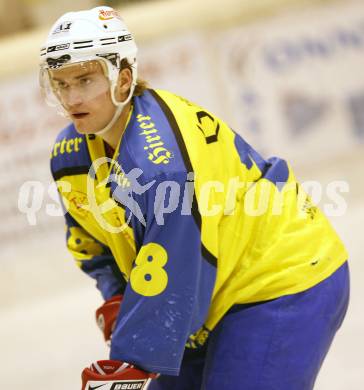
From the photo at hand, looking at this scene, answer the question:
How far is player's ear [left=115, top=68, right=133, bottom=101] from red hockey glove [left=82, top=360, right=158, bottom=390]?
0.65m

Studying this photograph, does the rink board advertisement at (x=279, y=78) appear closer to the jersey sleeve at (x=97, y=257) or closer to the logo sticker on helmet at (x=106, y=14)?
the jersey sleeve at (x=97, y=257)

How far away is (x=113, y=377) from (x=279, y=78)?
3.83 meters

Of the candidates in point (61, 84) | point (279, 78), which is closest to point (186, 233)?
point (61, 84)

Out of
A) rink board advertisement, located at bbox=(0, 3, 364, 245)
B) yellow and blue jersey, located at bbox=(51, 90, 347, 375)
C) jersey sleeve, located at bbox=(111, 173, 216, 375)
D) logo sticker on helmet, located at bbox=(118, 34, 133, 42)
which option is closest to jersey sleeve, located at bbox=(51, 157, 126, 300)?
yellow and blue jersey, located at bbox=(51, 90, 347, 375)

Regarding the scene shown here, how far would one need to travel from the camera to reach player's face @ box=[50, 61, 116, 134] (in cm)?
211

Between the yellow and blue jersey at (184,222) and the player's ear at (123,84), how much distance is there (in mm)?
51

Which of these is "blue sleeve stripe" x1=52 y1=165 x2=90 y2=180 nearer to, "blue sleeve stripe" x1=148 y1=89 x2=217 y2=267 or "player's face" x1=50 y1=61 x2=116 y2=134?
"player's face" x1=50 y1=61 x2=116 y2=134

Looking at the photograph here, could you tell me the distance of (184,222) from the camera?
2021 mm

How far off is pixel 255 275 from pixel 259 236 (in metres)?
0.10

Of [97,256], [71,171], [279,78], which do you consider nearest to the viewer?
[71,171]

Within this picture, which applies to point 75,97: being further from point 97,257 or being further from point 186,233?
point 97,257

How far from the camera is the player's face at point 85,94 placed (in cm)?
211

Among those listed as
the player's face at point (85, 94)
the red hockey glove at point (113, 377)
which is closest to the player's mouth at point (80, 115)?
the player's face at point (85, 94)

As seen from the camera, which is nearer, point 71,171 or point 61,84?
point 61,84
